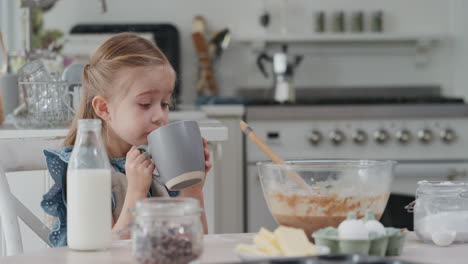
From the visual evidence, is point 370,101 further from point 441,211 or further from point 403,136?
point 441,211

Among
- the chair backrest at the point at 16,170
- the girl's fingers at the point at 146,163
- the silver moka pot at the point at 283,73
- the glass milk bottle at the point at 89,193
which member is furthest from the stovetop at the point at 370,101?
the glass milk bottle at the point at 89,193

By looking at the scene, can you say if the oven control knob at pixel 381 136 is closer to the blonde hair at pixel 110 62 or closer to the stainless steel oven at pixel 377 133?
the stainless steel oven at pixel 377 133

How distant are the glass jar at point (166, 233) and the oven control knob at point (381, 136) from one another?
283 centimetres

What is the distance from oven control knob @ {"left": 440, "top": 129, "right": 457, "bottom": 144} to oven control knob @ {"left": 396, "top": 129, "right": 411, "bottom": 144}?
0.52 feet

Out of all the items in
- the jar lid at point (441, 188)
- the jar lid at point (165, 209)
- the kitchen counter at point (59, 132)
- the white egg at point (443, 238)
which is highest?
the jar lid at point (165, 209)

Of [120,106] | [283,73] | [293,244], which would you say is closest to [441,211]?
[293,244]

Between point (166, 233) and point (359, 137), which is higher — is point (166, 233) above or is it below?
above

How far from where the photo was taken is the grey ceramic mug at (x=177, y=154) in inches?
45.3

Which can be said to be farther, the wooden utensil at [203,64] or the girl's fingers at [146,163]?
the wooden utensil at [203,64]

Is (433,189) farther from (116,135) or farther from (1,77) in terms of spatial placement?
(1,77)

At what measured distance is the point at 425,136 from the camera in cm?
359

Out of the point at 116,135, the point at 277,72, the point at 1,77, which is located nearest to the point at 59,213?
the point at 116,135

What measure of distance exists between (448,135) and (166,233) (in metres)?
2.96

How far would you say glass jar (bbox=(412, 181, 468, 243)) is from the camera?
1064 millimetres
